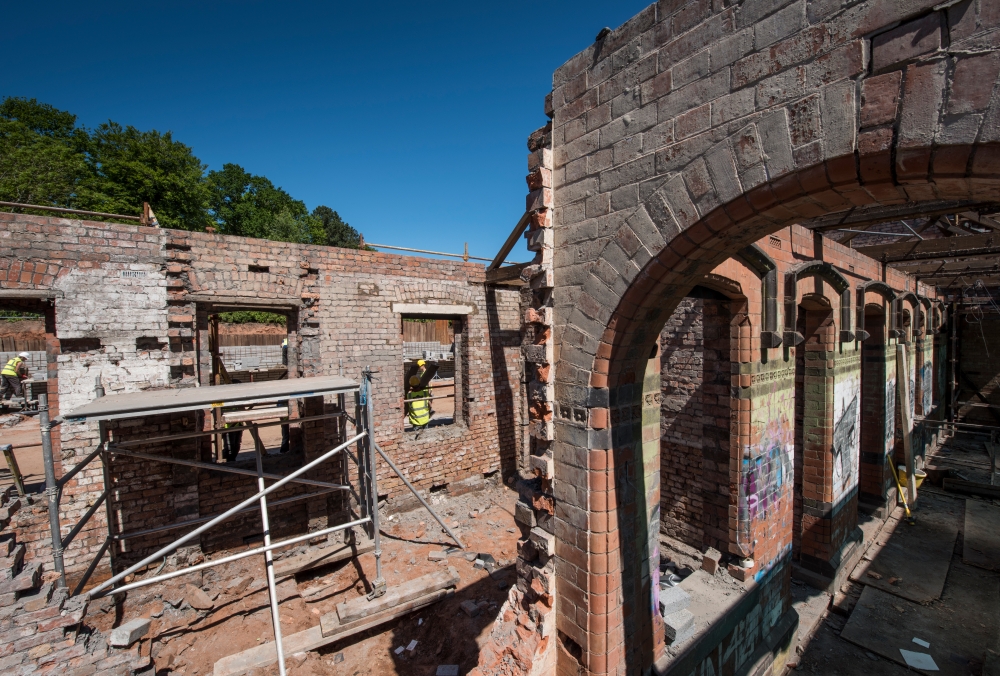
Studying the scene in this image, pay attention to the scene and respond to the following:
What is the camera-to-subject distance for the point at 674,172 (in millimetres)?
2465

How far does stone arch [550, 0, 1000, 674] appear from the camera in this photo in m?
1.69

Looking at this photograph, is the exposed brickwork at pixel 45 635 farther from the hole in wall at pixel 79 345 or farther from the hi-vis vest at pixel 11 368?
the hi-vis vest at pixel 11 368

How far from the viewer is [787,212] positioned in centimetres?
233

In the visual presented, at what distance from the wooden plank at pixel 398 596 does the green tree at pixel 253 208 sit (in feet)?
98.7

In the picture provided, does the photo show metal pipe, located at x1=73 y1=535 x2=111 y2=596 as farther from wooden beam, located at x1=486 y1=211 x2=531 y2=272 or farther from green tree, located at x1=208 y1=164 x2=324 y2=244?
green tree, located at x1=208 y1=164 x2=324 y2=244

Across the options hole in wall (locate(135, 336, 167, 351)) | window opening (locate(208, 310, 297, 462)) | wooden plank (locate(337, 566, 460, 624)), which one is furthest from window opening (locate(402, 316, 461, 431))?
hole in wall (locate(135, 336, 167, 351))

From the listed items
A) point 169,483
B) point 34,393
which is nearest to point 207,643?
point 169,483

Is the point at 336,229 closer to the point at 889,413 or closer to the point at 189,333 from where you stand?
the point at 189,333

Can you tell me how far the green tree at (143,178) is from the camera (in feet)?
70.4

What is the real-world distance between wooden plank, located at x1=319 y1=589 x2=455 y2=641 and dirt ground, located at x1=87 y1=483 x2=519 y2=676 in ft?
0.56

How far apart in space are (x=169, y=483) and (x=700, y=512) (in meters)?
7.31

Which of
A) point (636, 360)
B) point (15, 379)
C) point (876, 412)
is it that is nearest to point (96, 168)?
point (15, 379)

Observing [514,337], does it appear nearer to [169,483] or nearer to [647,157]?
[169,483]

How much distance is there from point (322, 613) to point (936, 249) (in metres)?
10.6
